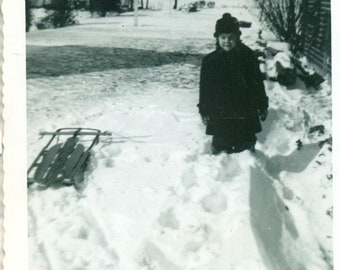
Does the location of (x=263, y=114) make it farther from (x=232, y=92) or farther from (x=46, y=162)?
(x=46, y=162)

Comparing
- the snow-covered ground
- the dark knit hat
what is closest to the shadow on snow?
the snow-covered ground

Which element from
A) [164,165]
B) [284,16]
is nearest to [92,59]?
[164,165]

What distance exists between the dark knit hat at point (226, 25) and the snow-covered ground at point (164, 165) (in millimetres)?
32

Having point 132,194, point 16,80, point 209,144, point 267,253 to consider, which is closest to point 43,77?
point 16,80

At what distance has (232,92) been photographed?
1716 mm

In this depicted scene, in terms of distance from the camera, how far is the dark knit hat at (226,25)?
5.50ft

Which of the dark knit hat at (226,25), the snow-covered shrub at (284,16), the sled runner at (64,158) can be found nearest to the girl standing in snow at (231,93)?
the dark knit hat at (226,25)

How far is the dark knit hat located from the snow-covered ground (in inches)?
1.3

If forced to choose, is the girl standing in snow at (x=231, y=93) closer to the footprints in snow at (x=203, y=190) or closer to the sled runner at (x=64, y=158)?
the footprints in snow at (x=203, y=190)

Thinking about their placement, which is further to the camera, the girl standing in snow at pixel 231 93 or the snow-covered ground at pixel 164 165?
the girl standing in snow at pixel 231 93

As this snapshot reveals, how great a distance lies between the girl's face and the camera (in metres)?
1.70

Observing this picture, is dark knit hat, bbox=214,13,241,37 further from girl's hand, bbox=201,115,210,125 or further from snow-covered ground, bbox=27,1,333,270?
girl's hand, bbox=201,115,210,125

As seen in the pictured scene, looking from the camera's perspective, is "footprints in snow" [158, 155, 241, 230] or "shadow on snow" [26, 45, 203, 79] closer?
"footprints in snow" [158, 155, 241, 230]
